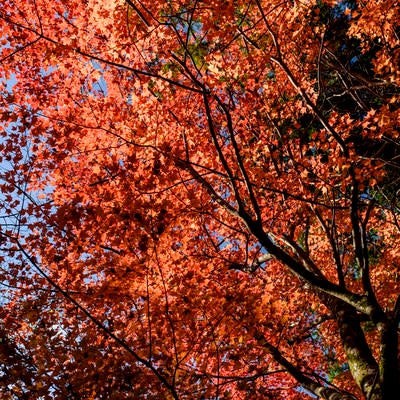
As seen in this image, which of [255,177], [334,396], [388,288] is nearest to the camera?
[334,396]

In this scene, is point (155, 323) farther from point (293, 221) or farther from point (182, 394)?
point (293, 221)

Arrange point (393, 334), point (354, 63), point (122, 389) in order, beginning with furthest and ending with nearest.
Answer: point (354, 63) → point (122, 389) → point (393, 334)

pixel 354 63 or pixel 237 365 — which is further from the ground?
pixel 354 63

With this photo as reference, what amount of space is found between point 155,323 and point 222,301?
5.13 ft

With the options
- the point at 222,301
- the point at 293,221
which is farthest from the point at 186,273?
the point at 293,221

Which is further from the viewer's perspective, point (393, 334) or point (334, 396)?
point (334, 396)

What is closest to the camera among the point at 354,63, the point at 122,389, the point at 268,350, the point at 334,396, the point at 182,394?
the point at 334,396

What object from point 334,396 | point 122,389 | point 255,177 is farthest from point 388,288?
point 122,389

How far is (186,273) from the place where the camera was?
24.9 feet

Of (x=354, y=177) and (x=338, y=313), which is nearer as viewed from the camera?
(x=354, y=177)

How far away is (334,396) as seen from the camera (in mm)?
4875

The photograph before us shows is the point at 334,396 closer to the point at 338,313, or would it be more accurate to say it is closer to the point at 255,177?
the point at 338,313

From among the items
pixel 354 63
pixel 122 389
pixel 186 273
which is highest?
pixel 354 63

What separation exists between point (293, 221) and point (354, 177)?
11.1 ft
